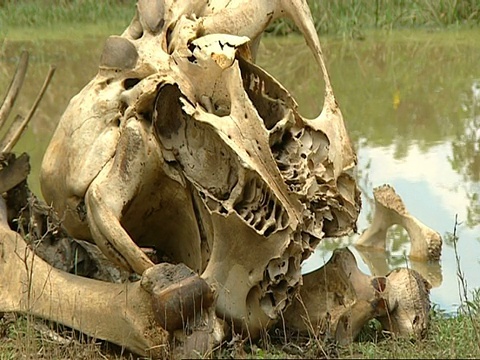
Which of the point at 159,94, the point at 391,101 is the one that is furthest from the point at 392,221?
the point at 391,101

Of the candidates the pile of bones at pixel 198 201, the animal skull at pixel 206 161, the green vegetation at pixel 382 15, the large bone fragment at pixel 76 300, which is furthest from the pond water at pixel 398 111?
the large bone fragment at pixel 76 300

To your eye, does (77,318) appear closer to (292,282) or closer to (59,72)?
(292,282)

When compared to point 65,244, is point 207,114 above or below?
above

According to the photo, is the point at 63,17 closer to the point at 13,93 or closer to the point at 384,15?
the point at 384,15

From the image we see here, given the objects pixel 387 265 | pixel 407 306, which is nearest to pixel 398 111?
pixel 387 265

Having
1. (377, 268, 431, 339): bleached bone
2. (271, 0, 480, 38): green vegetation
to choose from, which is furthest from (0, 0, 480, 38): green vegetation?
(377, 268, 431, 339): bleached bone

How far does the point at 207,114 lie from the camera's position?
3055mm

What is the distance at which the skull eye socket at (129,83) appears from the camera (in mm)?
3525

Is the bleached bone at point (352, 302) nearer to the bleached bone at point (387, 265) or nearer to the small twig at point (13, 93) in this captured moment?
the bleached bone at point (387, 265)

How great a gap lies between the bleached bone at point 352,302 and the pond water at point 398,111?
0.45 metres

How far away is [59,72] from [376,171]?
191 inches

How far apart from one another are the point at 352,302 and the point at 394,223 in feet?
4.00

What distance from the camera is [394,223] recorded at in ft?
14.5

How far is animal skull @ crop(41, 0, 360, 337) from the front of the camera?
2.99 metres
